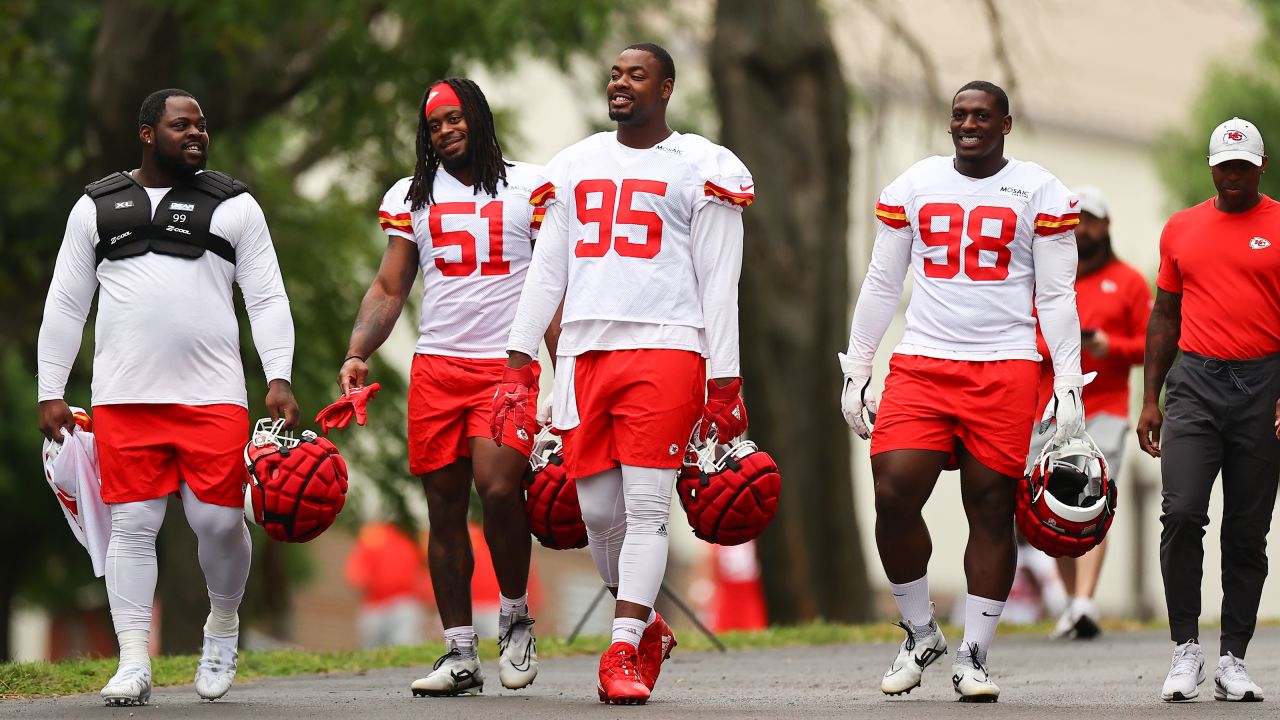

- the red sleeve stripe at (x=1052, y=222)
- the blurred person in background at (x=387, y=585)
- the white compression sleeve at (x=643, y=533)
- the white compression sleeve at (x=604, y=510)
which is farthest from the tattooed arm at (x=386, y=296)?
the blurred person in background at (x=387, y=585)

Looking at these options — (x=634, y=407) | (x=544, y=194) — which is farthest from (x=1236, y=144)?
(x=544, y=194)

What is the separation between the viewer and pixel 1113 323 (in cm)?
1131

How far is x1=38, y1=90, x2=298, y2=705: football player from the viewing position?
7.89 metres

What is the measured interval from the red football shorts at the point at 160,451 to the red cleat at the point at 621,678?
1.56 meters

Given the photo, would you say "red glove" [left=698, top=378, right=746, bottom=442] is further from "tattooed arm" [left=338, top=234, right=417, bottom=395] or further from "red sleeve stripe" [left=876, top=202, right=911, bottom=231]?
"tattooed arm" [left=338, top=234, right=417, bottom=395]

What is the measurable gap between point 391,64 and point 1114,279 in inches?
293

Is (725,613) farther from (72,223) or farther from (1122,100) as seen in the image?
(1122,100)

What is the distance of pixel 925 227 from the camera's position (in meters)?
7.95

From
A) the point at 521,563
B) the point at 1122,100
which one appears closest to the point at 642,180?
the point at 521,563

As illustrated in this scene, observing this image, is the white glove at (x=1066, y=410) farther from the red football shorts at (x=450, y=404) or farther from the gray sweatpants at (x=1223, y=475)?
the red football shorts at (x=450, y=404)

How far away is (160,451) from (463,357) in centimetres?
118

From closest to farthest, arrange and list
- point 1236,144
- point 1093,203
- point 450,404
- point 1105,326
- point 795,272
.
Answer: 1. point 1236,144
2. point 450,404
3. point 1105,326
4. point 1093,203
5. point 795,272

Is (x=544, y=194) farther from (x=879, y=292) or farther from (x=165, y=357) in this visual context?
(x=165, y=357)

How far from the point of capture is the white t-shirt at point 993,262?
7.86 metres
